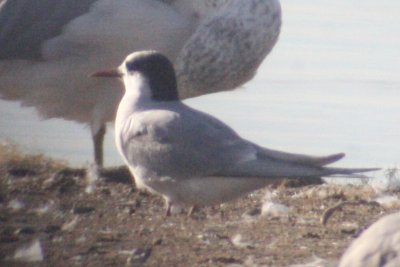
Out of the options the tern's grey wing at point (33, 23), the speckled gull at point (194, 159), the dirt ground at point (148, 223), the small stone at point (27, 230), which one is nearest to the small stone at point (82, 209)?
the dirt ground at point (148, 223)

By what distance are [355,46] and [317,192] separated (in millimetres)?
4923

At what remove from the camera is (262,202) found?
7574 millimetres

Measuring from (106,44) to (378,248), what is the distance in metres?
3.85

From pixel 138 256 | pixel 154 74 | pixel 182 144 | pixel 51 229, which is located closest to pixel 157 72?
pixel 154 74

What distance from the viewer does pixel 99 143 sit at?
9.45m

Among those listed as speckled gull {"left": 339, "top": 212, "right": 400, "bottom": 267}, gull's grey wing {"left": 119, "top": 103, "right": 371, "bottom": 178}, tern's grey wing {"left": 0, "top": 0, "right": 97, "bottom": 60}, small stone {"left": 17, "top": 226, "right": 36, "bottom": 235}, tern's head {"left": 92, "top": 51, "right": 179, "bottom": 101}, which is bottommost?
small stone {"left": 17, "top": 226, "right": 36, "bottom": 235}

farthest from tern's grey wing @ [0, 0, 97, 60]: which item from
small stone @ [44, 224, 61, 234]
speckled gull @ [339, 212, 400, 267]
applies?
speckled gull @ [339, 212, 400, 267]

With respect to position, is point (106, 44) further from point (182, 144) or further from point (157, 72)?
point (182, 144)

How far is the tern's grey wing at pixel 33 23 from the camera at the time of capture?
29.6 ft

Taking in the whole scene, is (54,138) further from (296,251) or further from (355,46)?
(296,251)

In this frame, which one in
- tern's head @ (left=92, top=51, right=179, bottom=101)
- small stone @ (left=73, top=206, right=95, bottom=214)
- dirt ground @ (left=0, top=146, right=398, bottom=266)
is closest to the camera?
dirt ground @ (left=0, top=146, right=398, bottom=266)

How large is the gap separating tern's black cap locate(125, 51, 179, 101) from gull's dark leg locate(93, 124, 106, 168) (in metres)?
1.74

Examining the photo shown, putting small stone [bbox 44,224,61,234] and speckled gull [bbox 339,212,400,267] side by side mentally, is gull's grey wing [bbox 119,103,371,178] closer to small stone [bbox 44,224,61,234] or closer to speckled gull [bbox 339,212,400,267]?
small stone [bbox 44,224,61,234]

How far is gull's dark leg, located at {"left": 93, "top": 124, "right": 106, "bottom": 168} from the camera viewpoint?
938cm
